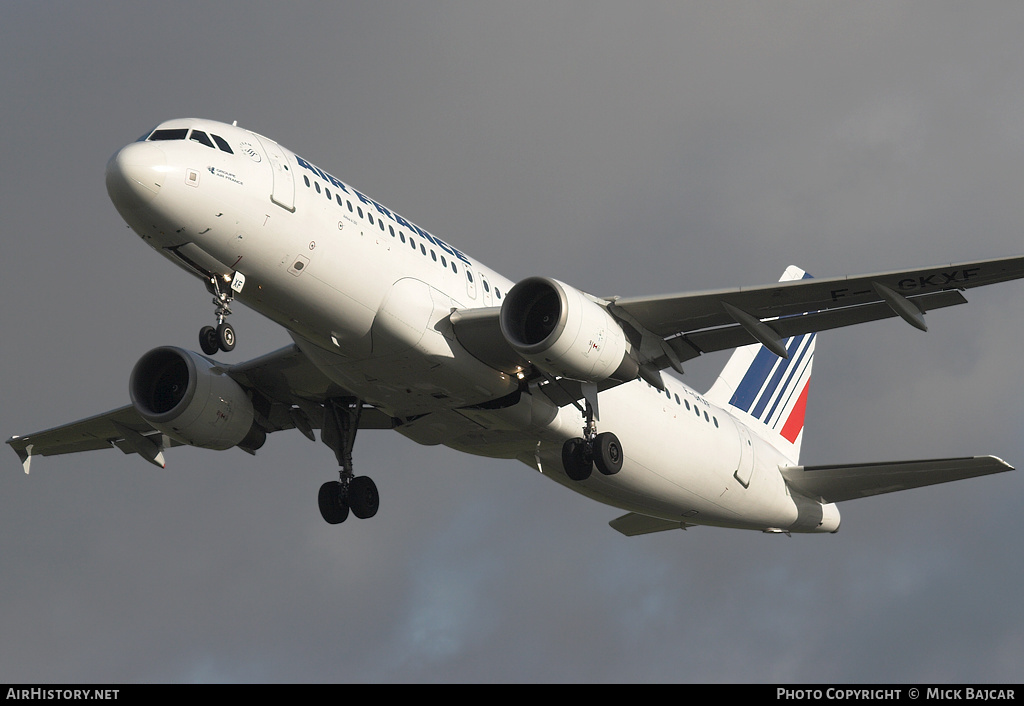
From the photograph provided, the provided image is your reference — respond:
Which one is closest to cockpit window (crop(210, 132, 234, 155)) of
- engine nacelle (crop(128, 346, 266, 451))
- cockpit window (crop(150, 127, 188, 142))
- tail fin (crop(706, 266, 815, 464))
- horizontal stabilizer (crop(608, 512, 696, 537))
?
cockpit window (crop(150, 127, 188, 142))

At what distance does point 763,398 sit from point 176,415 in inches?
679

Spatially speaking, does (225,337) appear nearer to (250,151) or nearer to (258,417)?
(250,151)

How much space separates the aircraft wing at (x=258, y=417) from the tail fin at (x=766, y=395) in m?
10.6

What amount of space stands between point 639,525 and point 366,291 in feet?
47.0

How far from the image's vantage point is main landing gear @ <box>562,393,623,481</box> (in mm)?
27203

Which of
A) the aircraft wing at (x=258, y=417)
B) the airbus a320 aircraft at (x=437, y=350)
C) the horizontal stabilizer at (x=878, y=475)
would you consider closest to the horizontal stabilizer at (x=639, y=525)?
the airbus a320 aircraft at (x=437, y=350)

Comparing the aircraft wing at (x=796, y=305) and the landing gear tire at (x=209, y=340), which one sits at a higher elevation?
the aircraft wing at (x=796, y=305)

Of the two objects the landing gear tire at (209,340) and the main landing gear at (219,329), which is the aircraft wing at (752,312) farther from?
the landing gear tire at (209,340)

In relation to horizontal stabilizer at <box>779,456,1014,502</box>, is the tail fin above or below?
above

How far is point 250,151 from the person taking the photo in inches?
940

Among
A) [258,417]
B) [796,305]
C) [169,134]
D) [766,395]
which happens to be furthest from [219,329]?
[766,395]

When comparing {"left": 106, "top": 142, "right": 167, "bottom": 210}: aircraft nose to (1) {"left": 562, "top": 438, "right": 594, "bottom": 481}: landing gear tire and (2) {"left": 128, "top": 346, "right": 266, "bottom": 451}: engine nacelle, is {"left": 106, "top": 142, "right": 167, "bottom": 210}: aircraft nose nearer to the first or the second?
(2) {"left": 128, "top": 346, "right": 266, "bottom": 451}: engine nacelle

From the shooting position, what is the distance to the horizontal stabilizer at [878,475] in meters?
29.6

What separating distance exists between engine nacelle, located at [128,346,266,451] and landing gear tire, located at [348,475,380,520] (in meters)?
2.87
